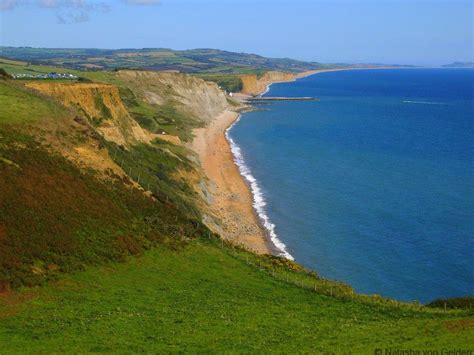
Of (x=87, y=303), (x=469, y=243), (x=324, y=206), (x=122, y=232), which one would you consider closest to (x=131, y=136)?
(x=324, y=206)

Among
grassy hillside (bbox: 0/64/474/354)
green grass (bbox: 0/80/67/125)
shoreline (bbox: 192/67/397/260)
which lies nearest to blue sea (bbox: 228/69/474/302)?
shoreline (bbox: 192/67/397/260)

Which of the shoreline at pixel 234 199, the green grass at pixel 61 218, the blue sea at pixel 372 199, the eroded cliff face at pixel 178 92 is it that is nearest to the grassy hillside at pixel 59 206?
the green grass at pixel 61 218

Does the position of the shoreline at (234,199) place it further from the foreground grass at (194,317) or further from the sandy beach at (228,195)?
the foreground grass at (194,317)

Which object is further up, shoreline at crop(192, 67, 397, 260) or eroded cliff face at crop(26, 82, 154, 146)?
eroded cliff face at crop(26, 82, 154, 146)

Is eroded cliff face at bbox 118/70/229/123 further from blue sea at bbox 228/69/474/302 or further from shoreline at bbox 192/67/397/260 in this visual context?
shoreline at bbox 192/67/397/260

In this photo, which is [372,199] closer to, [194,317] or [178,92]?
[194,317]

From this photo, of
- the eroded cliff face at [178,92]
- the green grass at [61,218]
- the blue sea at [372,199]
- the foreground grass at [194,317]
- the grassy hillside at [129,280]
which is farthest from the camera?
the eroded cliff face at [178,92]

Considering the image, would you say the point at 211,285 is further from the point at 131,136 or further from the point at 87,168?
the point at 131,136
